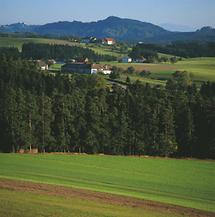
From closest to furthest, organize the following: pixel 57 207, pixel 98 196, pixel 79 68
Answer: pixel 57 207
pixel 98 196
pixel 79 68

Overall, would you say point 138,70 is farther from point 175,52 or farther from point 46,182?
point 46,182

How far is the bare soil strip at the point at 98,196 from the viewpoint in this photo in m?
22.9

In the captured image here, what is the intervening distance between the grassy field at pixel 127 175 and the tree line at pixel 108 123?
780 centimetres

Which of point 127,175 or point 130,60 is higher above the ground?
point 130,60

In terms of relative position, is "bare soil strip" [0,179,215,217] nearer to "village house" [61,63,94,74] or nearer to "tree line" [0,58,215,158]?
"tree line" [0,58,215,158]

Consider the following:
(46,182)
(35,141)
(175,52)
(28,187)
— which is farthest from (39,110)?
(175,52)

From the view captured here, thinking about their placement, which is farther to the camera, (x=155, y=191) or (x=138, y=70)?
(x=138, y=70)

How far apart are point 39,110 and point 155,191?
1084 inches

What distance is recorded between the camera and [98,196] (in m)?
24.3

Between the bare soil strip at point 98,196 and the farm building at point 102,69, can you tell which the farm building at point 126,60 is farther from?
the bare soil strip at point 98,196

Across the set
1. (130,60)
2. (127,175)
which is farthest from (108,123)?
(130,60)

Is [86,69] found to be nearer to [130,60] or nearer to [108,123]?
[130,60]

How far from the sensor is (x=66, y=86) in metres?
71.8

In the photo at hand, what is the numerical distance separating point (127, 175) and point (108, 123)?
20.2 m
